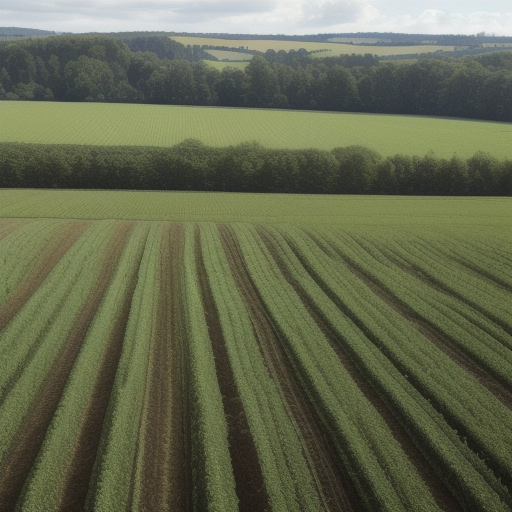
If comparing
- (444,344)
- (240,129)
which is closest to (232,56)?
(240,129)

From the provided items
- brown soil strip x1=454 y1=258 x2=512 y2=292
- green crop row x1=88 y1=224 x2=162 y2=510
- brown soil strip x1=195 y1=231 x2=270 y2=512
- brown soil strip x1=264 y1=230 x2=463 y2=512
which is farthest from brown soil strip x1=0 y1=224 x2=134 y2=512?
brown soil strip x1=454 y1=258 x2=512 y2=292

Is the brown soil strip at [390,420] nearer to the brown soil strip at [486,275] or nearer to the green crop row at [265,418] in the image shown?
the green crop row at [265,418]

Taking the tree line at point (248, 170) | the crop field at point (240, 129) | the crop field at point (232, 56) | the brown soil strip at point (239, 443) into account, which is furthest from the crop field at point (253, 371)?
the crop field at point (232, 56)

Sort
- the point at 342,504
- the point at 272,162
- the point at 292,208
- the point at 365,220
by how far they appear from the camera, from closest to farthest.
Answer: the point at 342,504, the point at 365,220, the point at 292,208, the point at 272,162

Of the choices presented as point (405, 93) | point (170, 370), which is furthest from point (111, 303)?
point (405, 93)

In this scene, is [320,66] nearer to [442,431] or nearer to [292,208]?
[292,208]
